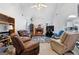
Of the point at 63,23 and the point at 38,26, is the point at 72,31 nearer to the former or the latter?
the point at 63,23

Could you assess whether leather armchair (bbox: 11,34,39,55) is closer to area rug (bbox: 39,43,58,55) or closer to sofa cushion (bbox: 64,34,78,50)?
area rug (bbox: 39,43,58,55)

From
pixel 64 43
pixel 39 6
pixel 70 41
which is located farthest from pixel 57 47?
pixel 39 6

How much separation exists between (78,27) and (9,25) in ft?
4.32

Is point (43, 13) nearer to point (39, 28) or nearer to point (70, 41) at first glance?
point (39, 28)

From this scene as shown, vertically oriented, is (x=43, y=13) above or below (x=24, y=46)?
above

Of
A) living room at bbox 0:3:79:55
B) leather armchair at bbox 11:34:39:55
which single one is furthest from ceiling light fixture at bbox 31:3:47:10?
leather armchair at bbox 11:34:39:55

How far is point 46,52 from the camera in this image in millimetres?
2371

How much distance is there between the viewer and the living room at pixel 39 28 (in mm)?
2281

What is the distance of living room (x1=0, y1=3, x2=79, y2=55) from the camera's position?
89.8 inches

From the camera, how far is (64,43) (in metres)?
2.34

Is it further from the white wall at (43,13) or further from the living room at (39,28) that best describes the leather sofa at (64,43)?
the white wall at (43,13)

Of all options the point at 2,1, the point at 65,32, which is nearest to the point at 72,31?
the point at 65,32

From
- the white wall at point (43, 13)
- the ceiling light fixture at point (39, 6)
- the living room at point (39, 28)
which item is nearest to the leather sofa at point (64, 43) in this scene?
the living room at point (39, 28)

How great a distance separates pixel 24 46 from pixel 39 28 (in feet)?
1.47
